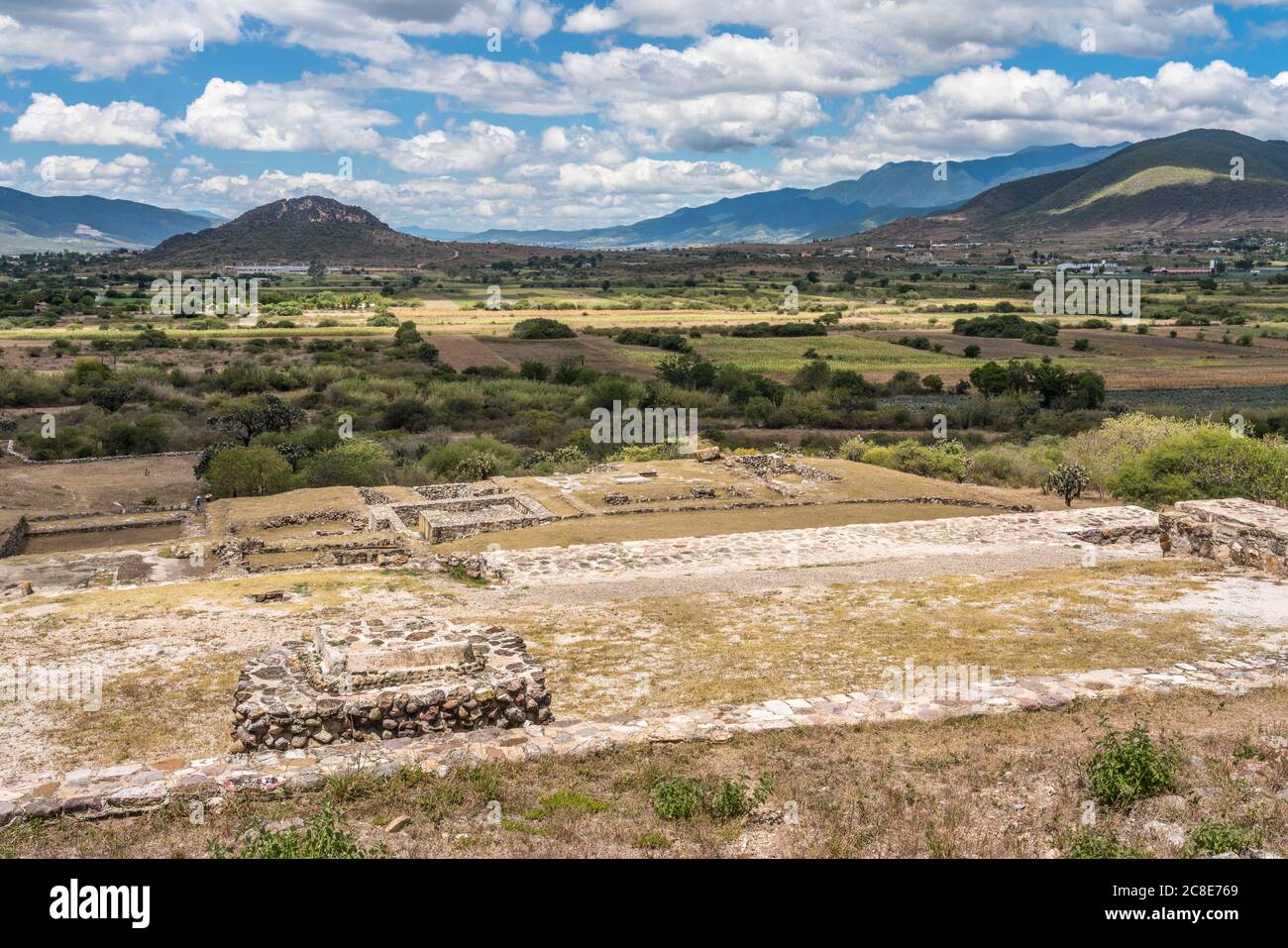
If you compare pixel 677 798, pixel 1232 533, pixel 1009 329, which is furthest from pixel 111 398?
pixel 1009 329

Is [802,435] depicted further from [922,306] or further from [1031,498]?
[922,306]

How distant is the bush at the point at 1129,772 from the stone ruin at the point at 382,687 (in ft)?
16.6

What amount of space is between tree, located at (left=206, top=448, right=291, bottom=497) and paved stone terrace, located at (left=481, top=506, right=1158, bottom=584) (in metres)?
17.2

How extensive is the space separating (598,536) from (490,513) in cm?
447

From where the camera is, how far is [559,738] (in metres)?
9.16

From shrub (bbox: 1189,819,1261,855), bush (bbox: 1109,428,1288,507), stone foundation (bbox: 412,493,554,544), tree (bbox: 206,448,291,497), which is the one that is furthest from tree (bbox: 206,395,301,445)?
shrub (bbox: 1189,819,1261,855)

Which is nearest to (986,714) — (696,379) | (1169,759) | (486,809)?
(1169,759)

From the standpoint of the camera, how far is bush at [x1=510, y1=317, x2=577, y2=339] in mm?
86250

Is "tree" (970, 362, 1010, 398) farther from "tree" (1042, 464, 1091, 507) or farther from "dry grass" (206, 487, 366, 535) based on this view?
"dry grass" (206, 487, 366, 535)

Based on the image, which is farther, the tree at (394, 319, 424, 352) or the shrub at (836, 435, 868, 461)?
the tree at (394, 319, 424, 352)

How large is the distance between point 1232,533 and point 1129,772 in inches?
464

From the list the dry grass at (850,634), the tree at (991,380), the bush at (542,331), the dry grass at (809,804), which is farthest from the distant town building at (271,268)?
the dry grass at (809,804)

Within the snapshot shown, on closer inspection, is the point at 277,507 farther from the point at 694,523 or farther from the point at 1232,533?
the point at 1232,533

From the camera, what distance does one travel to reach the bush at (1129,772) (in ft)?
24.6
